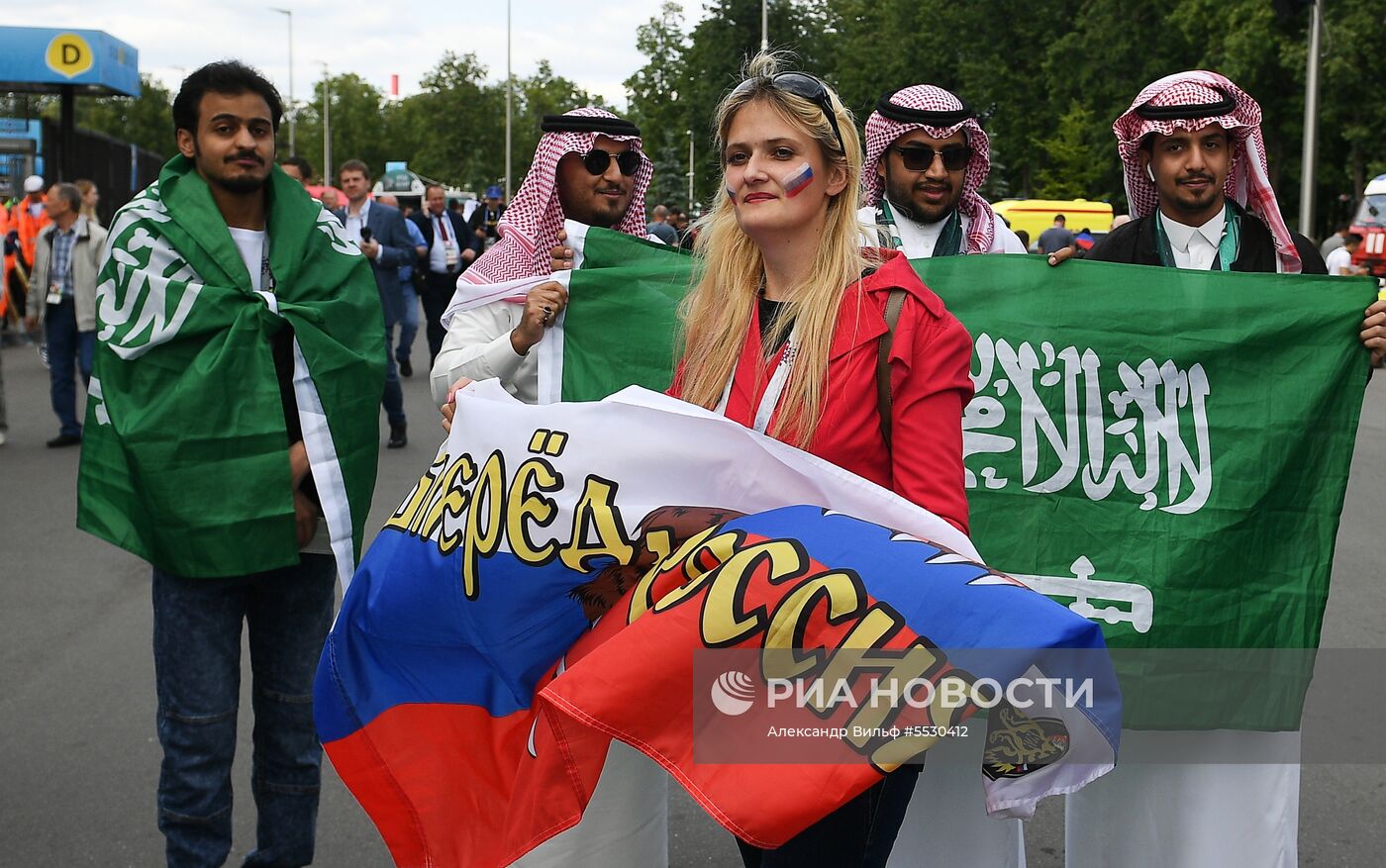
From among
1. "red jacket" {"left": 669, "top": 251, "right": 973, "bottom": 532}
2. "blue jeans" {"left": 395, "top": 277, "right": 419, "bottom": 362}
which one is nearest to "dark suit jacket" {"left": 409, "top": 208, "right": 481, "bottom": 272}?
"blue jeans" {"left": 395, "top": 277, "right": 419, "bottom": 362}

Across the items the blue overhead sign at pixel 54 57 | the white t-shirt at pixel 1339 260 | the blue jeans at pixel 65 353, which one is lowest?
the blue jeans at pixel 65 353

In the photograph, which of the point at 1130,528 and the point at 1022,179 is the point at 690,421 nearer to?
the point at 1130,528

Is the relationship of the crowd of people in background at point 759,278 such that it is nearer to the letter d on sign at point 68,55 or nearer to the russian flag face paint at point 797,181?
the russian flag face paint at point 797,181

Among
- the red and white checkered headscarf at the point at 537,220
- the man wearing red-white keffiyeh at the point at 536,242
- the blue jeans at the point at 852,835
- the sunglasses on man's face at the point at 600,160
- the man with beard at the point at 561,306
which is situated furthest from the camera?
the sunglasses on man's face at the point at 600,160

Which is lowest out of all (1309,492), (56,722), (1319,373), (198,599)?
(56,722)

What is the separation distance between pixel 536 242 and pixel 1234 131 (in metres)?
2.02

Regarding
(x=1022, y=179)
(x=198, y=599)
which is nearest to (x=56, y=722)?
(x=198, y=599)

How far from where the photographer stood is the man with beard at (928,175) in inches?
183

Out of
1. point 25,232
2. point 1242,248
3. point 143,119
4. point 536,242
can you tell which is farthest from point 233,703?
point 143,119

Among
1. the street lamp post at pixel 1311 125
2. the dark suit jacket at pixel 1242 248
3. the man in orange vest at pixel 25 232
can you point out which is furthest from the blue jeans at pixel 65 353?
the street lamp post at pixel 1311 125

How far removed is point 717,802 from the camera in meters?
2.20

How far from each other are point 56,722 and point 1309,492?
450cm

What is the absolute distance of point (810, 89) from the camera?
2.72m

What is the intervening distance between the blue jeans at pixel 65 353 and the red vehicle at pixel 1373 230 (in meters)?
20.4
